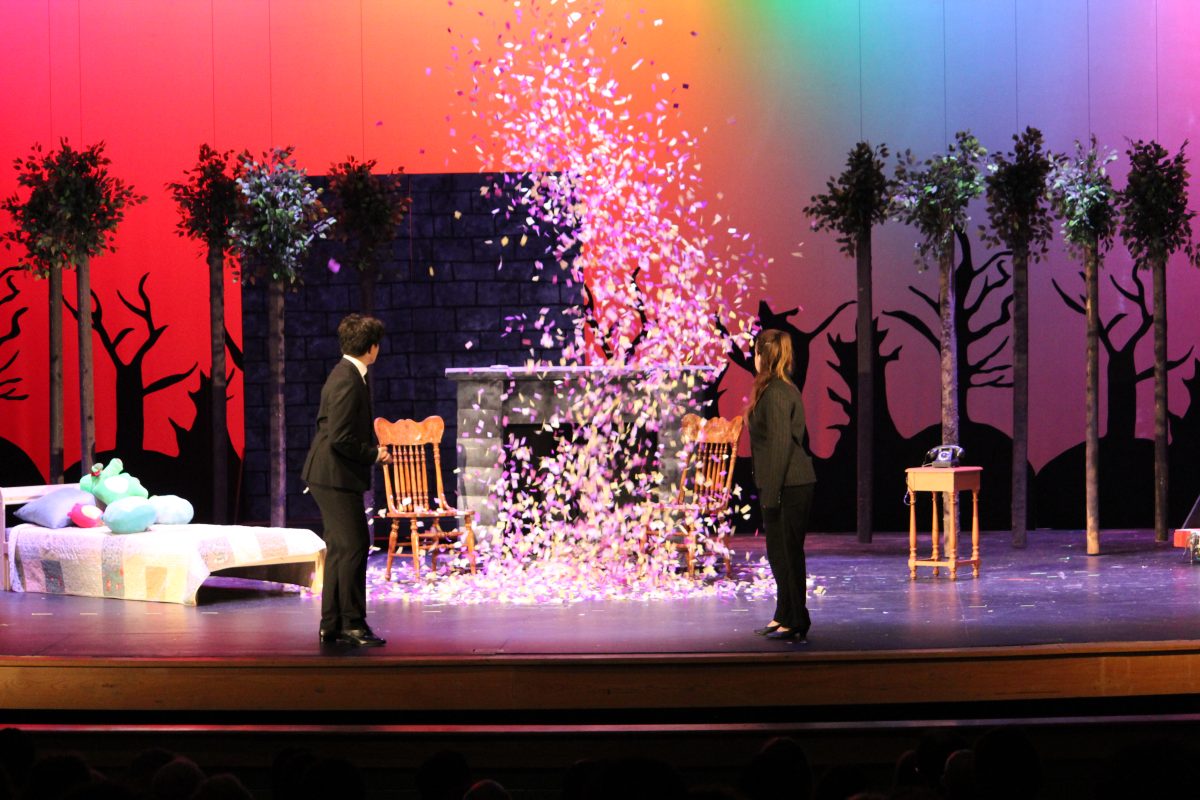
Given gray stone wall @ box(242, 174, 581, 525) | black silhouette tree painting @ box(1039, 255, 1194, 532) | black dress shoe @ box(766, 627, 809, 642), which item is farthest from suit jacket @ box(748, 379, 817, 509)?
black silhouette tree painting @ box(1039, 255, 1194, 532)

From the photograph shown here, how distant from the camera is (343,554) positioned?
516cm

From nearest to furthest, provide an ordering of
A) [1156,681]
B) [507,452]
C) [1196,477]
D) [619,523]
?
[1156,681]
[619,523]
[507,452]
[1196,477]

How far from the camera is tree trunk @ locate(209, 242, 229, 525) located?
8.73 meters

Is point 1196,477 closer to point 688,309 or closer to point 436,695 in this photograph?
point 688,309

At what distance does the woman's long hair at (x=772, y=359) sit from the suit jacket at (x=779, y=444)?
0.10ft

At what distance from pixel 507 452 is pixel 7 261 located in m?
4.38

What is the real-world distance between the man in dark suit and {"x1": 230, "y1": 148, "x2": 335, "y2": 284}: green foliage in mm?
3501

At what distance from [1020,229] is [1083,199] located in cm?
43

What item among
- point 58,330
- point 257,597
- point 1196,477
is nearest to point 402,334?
point 58,330

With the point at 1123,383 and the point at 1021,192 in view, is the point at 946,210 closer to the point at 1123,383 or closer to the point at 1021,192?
the point at 1021,192

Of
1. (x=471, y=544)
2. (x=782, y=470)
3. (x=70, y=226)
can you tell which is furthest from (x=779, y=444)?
(x=70, y=226)

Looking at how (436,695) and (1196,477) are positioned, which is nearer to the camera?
(436,695)

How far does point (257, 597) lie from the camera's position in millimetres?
6723

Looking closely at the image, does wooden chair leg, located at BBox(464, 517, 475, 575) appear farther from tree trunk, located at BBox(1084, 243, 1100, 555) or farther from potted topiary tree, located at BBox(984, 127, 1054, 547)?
tree trunk, located at BBox(1084, 243, 1100, 555)
